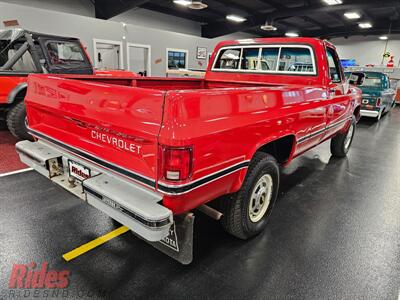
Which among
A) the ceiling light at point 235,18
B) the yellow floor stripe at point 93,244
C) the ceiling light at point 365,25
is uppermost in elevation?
the ceiling light at point 365,25

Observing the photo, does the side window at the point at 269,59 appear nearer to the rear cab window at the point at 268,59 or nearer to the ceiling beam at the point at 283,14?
the rear cab window at the point at 268,59

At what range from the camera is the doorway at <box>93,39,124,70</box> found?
445 inches

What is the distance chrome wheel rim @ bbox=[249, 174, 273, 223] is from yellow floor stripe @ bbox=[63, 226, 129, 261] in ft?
4.10

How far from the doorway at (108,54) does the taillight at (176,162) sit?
11.2 m

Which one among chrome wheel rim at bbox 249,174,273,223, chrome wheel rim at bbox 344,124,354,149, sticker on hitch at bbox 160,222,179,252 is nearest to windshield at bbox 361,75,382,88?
chrome wheel rim at bbox 344,124,354,149

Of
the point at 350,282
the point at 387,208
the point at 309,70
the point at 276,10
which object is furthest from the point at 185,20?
the point at 350,282

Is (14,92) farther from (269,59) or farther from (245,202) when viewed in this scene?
(245,202)

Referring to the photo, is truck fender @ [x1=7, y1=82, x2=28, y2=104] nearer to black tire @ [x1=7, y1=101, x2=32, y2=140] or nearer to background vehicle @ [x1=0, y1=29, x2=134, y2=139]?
background vehicle @ [x1=0, y1=29, x2=134, y2=139]

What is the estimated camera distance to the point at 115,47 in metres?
12.0

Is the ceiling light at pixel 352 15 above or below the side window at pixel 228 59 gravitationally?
above

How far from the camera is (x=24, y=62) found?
18.1 feet

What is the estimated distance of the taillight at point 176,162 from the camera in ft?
4.65

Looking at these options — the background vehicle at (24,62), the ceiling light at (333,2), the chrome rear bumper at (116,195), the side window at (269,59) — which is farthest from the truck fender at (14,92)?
the ceiling light at (333,2)

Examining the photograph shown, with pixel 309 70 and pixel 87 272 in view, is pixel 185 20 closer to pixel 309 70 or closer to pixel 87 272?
pixel 309 70
